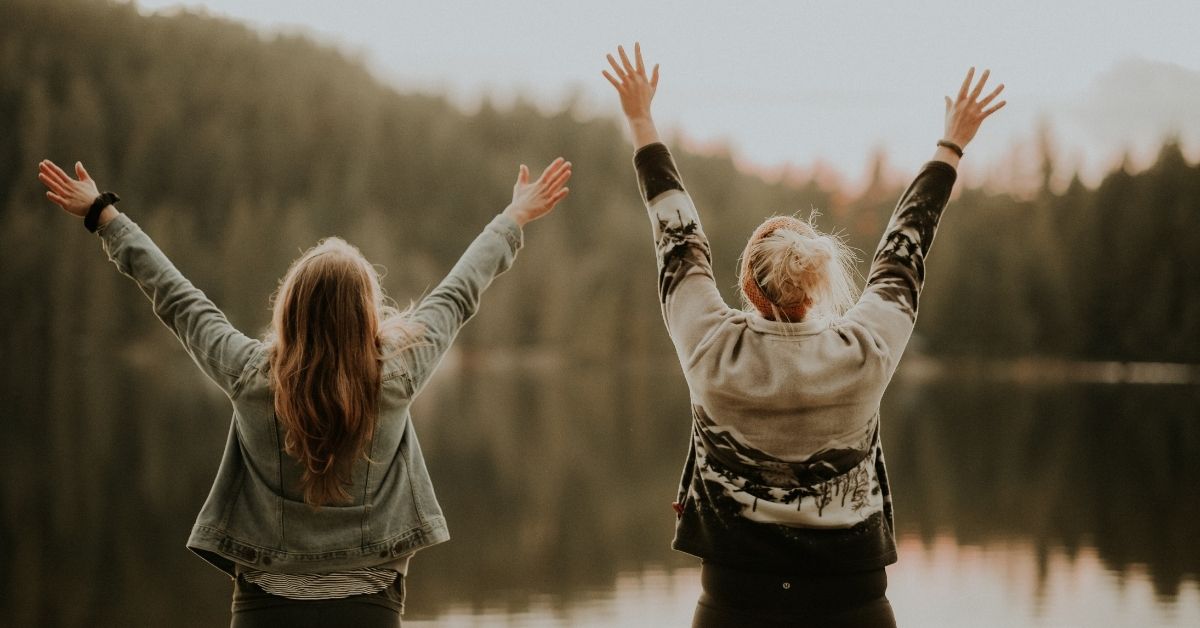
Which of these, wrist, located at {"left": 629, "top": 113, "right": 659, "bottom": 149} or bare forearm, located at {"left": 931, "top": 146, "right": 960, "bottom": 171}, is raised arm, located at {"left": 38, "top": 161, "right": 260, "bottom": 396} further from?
bare forearm, located at {"left": 931, "top": 146, "right": 960, "bottom": 171}

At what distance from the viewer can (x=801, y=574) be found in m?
2.58

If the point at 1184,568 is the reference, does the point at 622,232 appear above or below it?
above

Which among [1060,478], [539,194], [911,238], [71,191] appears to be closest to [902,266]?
[911,238]

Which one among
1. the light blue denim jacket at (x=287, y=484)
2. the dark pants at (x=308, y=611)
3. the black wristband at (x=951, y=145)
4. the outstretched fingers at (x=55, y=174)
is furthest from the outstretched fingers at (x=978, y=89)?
the outstretched fingers at (x=55, y=174)

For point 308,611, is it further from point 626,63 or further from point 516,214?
point 626,63

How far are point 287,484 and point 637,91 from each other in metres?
1.29

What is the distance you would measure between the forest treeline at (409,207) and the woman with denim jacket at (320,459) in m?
53.2

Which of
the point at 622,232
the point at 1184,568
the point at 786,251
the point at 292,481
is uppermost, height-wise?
the point at 622,232

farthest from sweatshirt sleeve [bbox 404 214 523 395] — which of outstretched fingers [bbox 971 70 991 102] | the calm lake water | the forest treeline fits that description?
the forest treeline

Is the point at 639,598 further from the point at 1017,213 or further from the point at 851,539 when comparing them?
the point at 1017,213

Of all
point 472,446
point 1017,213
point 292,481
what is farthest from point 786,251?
point 1017,213

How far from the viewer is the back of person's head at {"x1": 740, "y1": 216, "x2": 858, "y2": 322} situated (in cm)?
259

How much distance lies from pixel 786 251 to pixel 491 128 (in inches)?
3828

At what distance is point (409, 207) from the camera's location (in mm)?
87312
